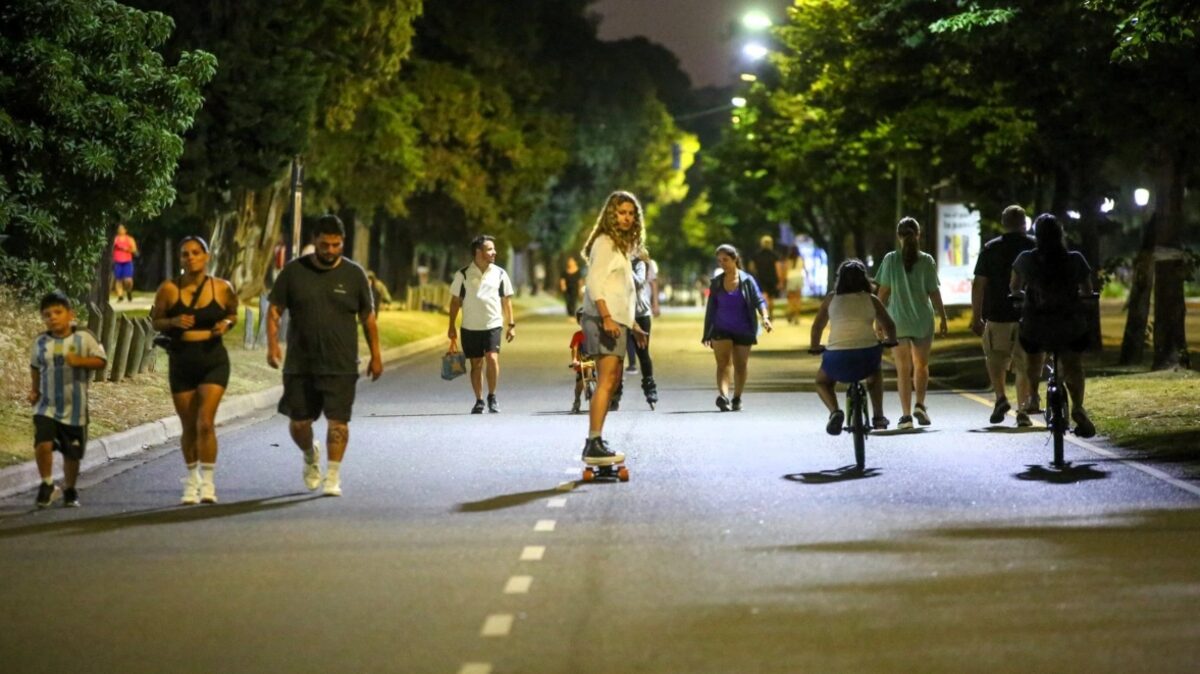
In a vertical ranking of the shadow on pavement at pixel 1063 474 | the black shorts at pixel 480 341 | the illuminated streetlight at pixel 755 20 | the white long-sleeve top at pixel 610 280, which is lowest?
the shadow on pavement at pixel 1063 474

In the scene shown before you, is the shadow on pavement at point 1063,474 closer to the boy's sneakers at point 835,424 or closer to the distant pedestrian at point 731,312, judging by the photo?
the boy's sneakers at point 835,424

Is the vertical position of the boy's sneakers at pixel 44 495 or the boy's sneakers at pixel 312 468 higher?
the boy's sneakers at pixel 312 468

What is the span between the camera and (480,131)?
54.3 m

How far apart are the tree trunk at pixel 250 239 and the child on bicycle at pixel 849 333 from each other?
879 inches

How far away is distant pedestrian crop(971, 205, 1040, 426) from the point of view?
1711 centimetres

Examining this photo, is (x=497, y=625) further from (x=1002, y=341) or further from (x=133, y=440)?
(x=1002, y=341)

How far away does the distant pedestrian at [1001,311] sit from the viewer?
17109mm

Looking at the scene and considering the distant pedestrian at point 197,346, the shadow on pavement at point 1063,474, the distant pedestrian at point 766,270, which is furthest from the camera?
the distant pedestrian at point 766,270

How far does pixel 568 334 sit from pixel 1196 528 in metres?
33.7

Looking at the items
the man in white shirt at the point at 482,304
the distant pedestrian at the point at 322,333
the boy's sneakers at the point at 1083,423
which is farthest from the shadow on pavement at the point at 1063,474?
the man in white shirt at the point at 482,304

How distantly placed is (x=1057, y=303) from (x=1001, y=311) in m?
2.48

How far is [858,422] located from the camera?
13.9m

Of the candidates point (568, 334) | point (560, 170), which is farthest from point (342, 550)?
point (560, 170)

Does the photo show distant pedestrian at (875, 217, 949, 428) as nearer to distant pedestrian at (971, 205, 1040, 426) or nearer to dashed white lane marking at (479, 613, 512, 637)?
distant pedestrian at (971, 205, 1040, 426)
